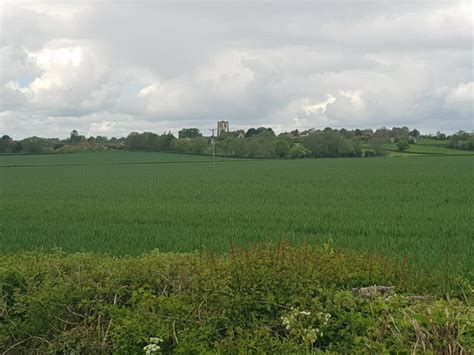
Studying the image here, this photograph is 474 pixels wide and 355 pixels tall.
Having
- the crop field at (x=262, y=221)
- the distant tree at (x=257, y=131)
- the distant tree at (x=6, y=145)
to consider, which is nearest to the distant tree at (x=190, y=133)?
the distant tree at (x=257, y=131)

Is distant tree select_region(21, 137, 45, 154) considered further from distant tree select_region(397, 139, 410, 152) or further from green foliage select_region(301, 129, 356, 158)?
distant tree select_region(397, 139, 410, 152)

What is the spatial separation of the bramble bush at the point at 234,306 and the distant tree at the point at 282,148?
307 ft

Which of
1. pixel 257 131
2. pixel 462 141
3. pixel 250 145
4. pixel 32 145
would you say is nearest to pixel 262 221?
pixel 250 145

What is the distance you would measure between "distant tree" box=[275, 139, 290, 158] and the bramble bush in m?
93.5

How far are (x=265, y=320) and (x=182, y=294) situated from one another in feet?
3.01

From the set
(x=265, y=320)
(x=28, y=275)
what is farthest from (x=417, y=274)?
(x=28, y=275)

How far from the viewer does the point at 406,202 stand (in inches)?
813

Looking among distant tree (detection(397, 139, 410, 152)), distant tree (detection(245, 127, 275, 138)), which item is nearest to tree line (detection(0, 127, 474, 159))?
distant tree (detection(397, 139, 410, 152))

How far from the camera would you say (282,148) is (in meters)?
99.5

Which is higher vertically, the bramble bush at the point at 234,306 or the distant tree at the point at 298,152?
the bramble bush at the point at 234,306

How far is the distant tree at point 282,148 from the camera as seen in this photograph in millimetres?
99500

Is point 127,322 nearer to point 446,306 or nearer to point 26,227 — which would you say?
point 446,306

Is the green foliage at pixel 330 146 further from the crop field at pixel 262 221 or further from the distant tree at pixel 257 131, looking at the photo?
the crop field at pixel 262 221

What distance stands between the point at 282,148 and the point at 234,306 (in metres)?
94.9
